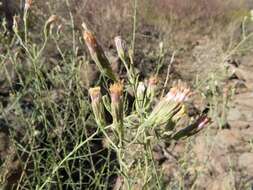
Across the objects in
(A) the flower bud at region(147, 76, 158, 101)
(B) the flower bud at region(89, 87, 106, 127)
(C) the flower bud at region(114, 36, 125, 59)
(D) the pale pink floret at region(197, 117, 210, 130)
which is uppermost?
(C) the flower bud at region(114, 36, 125, 59)

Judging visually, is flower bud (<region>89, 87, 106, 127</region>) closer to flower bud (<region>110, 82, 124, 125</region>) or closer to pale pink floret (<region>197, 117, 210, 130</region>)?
flower bud (<region>110, 82, 124, 125</region>)

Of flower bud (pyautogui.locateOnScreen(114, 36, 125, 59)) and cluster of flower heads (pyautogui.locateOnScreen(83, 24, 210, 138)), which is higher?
flower bud (pyautogui.locateOnScreen(114, 36, 125, 59))

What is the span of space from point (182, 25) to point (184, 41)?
576 mm

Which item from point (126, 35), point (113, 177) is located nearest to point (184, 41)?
point (126, 35)

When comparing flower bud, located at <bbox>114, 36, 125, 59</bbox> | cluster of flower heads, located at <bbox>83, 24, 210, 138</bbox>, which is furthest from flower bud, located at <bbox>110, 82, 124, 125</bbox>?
flower bud, located at <bbox>114, 36, 125, 59</bbox>

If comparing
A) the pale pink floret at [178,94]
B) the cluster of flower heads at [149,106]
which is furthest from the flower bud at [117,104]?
the pale pink floret at [178,94]

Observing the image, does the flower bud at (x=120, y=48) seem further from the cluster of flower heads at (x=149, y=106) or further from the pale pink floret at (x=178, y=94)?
the pale pink floret at (x=178, y=94)

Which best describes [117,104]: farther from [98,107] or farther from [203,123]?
[203,123]

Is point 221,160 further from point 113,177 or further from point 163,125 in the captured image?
point 163,125

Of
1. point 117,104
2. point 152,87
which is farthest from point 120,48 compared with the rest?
point 117,104

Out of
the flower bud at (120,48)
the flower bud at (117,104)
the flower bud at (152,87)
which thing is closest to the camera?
the flower bud at (117,104)

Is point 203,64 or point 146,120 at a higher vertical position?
point 146,120

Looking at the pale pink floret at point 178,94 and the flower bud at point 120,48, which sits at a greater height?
the flower bud at point 120,48

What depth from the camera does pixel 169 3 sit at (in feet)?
29.5
